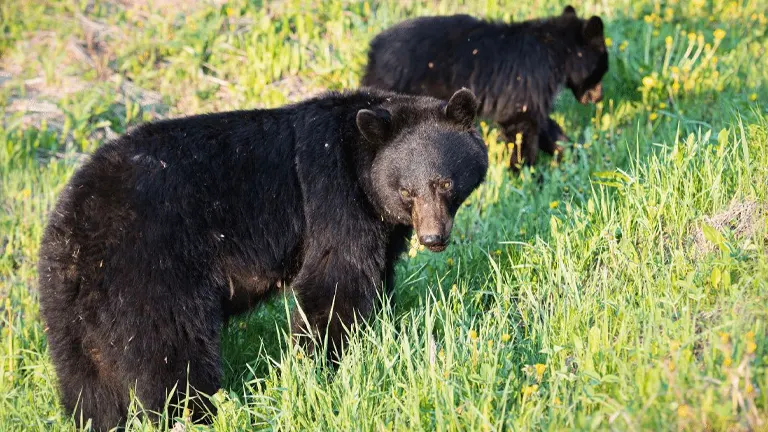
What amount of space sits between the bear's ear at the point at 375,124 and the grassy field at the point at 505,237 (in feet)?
2.83

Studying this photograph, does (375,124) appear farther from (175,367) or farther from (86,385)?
(86,385)

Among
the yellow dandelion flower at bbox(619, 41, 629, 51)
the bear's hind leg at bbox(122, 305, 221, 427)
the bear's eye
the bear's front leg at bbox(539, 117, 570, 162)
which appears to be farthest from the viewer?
the yellow dandelion flower at bbox(619, 41, 629, 51)

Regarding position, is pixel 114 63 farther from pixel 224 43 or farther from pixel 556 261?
pixel 556 261

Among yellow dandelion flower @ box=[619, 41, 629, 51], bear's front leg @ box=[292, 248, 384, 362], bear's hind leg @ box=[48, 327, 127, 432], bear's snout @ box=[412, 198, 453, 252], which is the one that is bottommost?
bear's hind leg @ box=[48, 327, 127, 432]

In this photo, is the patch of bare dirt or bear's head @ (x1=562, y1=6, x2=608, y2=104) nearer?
the patch of bare dirt

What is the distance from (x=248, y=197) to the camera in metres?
4.32

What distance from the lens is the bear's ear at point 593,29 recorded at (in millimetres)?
8039

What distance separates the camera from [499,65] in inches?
306

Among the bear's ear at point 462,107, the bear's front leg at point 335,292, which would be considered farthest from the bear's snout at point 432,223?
the bear's ear at point 462,107

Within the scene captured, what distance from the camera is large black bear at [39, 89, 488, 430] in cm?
392

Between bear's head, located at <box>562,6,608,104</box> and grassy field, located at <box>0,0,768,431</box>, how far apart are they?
0.84ft

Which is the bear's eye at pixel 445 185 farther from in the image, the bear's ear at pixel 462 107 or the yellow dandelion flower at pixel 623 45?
the yellow dandelion flower at pixel 623 45

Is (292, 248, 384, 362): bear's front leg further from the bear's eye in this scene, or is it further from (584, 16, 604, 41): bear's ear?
(584, 16, 604, 41): bear's ear

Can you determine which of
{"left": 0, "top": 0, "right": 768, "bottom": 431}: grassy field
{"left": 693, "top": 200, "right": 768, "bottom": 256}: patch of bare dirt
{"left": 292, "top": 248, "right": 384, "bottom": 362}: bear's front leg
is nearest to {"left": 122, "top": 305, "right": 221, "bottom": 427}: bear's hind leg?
{"left": 0, "top": 0, "right": 768, "bottom": 431}: grassy field
